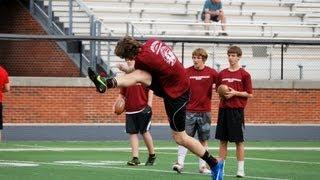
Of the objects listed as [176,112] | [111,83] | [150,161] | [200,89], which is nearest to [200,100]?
[200,89]

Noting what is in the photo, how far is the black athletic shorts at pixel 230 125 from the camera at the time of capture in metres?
14.6

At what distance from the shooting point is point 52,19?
27.5 metres

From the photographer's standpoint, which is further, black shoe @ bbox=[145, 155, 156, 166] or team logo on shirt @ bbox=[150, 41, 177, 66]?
black shoe @ bbox=[145, 155, 156, 166]

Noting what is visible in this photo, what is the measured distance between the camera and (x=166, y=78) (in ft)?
42.4

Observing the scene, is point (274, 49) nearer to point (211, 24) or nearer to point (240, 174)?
point (211, 24)

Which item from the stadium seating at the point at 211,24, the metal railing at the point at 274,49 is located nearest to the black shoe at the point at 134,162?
the metal railing at the point at 274,49

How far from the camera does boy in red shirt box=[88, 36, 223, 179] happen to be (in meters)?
12.7

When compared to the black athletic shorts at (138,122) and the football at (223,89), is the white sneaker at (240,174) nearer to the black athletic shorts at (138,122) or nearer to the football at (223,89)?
the football at (223,89)

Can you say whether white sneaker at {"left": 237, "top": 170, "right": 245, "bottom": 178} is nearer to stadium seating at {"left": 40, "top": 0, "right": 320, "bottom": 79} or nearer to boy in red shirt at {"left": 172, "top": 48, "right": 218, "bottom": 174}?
boy in red shirt at {"left": 172, "top": 48, "right": 218, "bottom": 174}

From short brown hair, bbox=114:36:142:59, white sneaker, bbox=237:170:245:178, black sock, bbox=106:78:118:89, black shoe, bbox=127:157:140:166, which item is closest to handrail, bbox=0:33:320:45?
black shoe, bbox=127:157:140:166

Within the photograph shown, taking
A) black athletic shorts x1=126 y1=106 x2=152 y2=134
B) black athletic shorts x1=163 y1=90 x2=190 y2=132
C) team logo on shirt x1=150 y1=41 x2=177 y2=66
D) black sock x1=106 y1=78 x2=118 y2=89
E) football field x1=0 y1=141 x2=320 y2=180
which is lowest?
football field x1=0 y1=141 x2=320 y2=180

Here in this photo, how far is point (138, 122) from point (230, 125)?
2616mm

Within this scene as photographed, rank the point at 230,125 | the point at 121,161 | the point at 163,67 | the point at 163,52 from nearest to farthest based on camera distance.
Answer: the point at 163,67 → the point at 163,52 → the point at 230,125 → the point at 121,161

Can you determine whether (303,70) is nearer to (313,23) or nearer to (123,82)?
(313,23)
